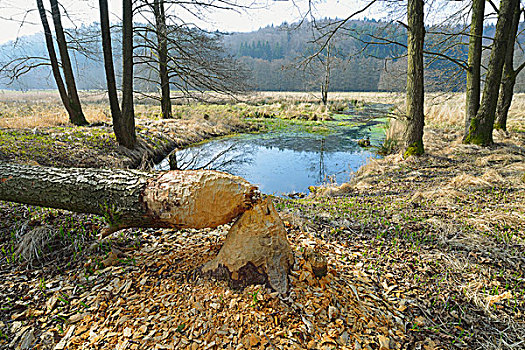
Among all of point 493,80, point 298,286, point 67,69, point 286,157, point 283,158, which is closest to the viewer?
point 298,286

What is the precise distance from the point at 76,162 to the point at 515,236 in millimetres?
7297

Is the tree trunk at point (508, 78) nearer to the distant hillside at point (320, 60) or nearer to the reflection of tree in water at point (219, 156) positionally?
the distant hillside at point (320, 60)

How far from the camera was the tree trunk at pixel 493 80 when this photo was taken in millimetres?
6297

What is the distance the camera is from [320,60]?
20.7 ft

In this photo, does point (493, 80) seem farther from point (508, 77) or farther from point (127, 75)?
point (127, 75)

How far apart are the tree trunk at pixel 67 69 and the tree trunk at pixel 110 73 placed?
224 cm

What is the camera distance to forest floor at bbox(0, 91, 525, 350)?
1644 millimetres

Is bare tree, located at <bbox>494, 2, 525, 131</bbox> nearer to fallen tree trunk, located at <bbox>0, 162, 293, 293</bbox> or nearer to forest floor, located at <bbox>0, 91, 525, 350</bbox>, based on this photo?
forest floor, located at <bbox>0, 91, 525, 350</bbox>

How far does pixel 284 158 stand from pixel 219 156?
7.37ft

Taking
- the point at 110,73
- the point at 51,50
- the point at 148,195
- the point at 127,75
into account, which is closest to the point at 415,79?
the point at 148,195

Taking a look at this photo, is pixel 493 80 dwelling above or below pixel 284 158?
above

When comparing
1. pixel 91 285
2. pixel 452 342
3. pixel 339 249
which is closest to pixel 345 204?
pixel 339 249

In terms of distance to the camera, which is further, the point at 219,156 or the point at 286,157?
the point at 286,157

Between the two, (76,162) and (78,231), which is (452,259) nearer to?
(78,231)
